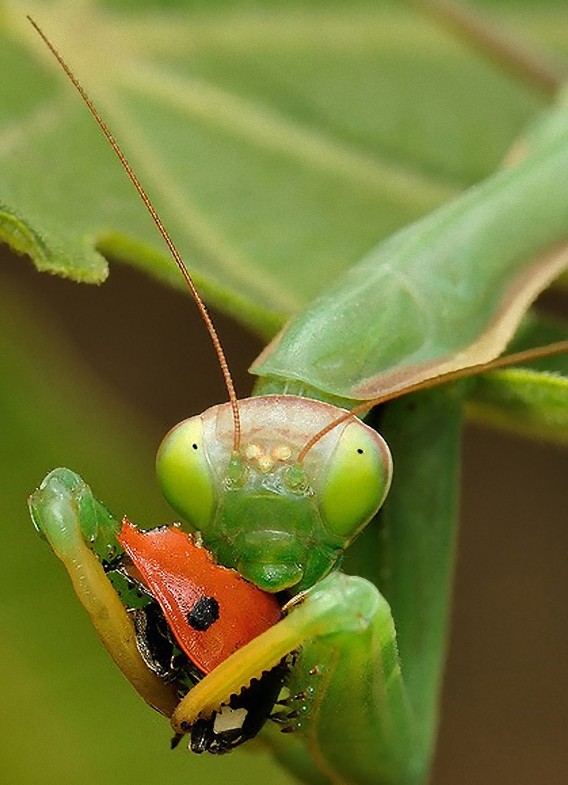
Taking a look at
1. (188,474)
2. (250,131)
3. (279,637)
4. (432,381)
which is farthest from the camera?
(250,131)

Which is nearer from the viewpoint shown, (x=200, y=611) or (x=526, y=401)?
(x=200, y=611)

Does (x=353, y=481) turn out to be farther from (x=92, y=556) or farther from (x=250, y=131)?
(x=250, y=131)

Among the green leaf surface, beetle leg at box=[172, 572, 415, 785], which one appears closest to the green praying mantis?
beetle leg at box=[172, 572, 415, 785]

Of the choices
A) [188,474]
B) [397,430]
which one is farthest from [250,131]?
[188,474]

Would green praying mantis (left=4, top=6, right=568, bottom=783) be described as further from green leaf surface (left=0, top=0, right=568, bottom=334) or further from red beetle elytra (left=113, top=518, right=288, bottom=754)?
green leaf surface (left=0, top=0, right=568, bottom=334)

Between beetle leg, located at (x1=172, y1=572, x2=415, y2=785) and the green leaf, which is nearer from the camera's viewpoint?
beetle leg, located at (x1=172, y1=572, x2=415, y2=785)

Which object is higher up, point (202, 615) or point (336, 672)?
point (202, 615)

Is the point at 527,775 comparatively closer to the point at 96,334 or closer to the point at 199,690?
the point at 96,334
